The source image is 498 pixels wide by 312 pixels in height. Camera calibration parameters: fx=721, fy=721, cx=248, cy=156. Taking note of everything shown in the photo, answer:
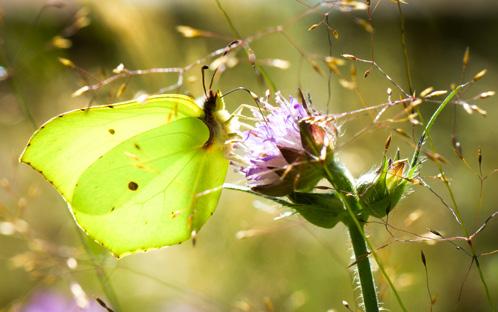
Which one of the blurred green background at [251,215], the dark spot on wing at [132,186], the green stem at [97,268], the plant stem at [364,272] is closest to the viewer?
the plant stem at [364,272]

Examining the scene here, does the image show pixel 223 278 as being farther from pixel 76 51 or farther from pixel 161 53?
pixel 76 51

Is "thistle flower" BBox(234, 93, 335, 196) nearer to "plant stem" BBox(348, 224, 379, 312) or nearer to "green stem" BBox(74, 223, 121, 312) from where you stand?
"plant stem" BBox(348, 224, 379, 312)

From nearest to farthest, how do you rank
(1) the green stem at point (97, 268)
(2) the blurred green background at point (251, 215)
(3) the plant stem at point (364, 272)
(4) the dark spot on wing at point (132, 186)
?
(3) the plant stem at point (364, 272), (1) the green stem at point (97, 268), (4) the dark spot on wing at point (132, 186), (2) the blurred green background at point (251, 215)

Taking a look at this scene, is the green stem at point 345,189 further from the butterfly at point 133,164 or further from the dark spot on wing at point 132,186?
the dark spot on wing at point 132,186

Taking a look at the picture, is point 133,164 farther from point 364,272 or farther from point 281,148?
point 364,272

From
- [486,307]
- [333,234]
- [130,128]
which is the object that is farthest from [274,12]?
[130,128]

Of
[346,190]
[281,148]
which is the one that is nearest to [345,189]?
[346,190]

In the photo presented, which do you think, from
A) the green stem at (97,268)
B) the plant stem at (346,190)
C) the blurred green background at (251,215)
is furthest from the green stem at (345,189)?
the green stem at (97,268)
